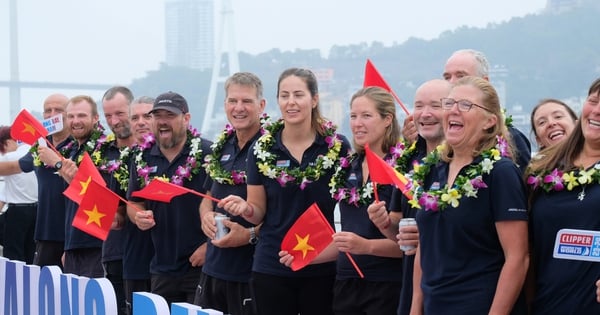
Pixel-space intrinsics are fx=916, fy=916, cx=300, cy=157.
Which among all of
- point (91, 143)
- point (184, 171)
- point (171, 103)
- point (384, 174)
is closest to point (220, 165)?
point (184, 171)

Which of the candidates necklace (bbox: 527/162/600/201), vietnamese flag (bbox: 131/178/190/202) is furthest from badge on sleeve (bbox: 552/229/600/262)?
vietnamese flag (bbox: 131/178/190/202)

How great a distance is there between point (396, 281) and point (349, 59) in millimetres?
6877

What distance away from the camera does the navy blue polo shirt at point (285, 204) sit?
13.7 ft

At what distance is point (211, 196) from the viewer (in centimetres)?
450

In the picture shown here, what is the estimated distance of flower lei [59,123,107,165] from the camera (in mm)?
5621

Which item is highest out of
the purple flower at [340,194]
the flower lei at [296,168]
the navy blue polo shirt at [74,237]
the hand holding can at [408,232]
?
the flower lei at [296,168]

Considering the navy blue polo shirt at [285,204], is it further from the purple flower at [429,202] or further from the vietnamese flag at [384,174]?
the purple flower at [429,202]

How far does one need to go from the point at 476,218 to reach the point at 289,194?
1.40 meters

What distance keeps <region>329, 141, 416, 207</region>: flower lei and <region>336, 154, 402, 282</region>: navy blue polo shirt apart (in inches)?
1.0

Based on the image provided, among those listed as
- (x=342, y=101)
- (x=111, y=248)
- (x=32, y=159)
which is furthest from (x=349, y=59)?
(x=111, y=248)

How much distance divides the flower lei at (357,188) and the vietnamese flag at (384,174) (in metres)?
0.17

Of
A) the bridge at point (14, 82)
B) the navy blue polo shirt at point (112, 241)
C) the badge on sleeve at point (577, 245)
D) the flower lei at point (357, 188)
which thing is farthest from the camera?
the bridge at point (14, 82)

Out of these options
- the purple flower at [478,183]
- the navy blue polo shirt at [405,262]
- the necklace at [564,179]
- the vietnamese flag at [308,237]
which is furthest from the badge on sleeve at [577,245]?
the vietnamese flag at [308,237]

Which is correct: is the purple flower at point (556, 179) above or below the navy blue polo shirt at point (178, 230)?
above
